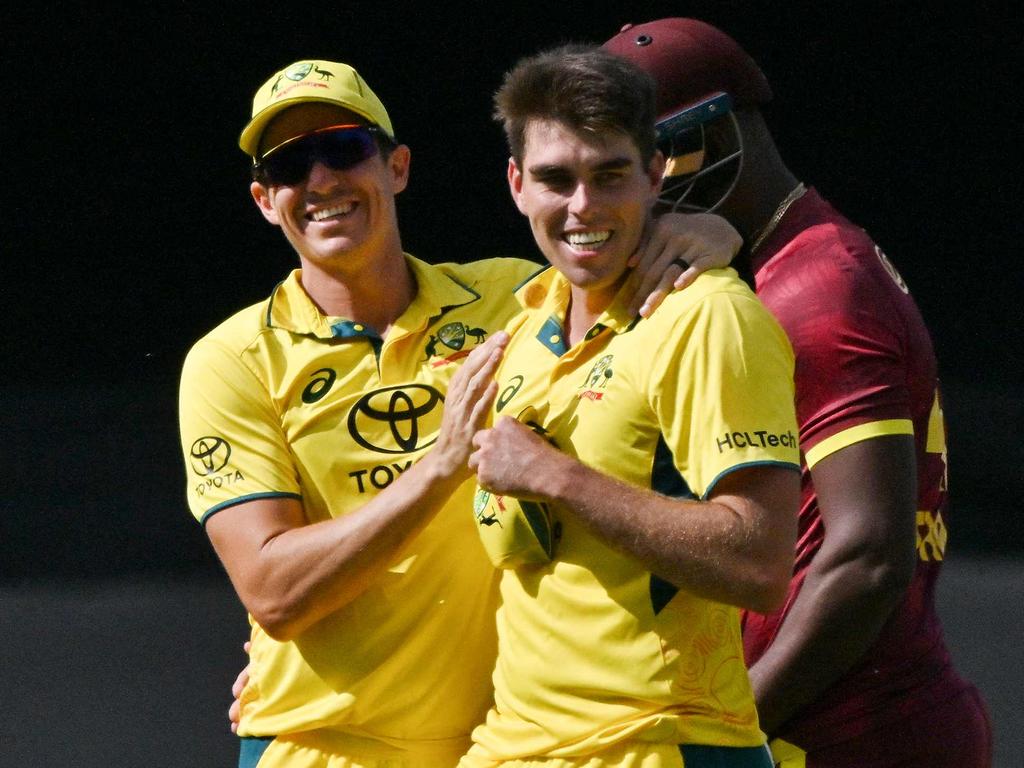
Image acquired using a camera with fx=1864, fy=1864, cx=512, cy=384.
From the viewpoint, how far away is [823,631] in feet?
8.63

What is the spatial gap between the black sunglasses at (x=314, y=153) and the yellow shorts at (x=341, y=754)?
2.77 feet

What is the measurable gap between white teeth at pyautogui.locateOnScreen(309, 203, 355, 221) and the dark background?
3074 millimetres

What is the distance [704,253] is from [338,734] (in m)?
0.92

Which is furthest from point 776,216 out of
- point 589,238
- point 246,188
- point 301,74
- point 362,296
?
point 246,188

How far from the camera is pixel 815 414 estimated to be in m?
2.66

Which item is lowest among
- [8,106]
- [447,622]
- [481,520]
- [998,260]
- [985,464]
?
[985,464]

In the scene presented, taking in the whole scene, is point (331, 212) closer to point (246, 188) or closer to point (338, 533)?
point (338, 533)

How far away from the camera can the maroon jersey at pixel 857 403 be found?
266cm

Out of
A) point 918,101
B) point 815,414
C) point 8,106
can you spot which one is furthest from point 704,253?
point 8,106

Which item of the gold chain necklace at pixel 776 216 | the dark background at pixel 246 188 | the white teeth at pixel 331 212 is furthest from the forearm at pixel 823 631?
the dark background at pixel 246 188

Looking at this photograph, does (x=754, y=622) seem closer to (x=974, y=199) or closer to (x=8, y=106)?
(x=974, y=199)

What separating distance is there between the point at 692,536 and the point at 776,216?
31.7 inches

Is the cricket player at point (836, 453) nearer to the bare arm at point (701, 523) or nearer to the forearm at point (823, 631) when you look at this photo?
the forearm at point (823, 631)

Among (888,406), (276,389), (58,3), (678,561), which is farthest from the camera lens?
(58,3)
